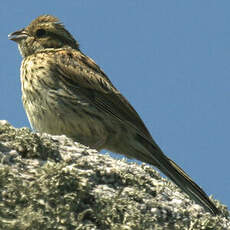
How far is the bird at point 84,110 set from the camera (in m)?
7.70

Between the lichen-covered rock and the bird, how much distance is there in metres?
1.30

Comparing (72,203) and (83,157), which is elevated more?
(83,157)

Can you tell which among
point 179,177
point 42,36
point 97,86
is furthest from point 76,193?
point 42,36

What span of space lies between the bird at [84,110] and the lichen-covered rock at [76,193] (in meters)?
1.30

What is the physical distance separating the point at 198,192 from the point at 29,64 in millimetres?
2968

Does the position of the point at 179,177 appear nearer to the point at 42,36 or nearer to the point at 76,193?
the point at 76,193

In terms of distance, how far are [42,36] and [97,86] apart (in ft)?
4.35

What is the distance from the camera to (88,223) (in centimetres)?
476

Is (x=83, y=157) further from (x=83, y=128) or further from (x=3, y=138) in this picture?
(x=83, y=128)

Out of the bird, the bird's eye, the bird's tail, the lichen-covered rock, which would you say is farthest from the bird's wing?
the lichen-covered rock

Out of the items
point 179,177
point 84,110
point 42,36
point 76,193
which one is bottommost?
point 76,193

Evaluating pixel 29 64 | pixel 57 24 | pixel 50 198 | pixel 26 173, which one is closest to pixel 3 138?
pixel 26 173

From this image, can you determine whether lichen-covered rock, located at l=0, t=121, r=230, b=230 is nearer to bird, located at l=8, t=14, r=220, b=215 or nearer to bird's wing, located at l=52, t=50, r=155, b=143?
bird, located at l=8, t=14, r=220, b=215

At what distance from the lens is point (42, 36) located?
931cm
